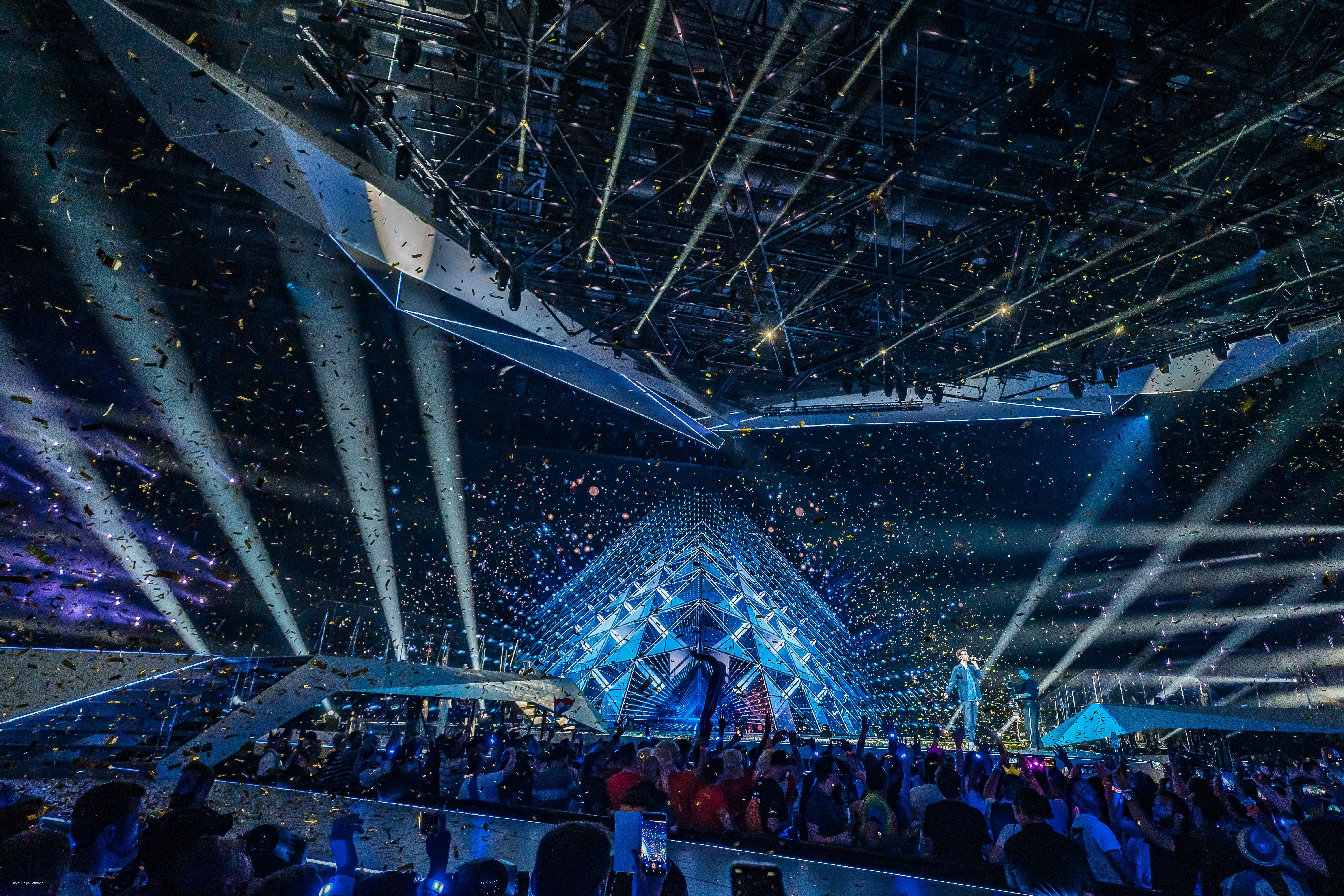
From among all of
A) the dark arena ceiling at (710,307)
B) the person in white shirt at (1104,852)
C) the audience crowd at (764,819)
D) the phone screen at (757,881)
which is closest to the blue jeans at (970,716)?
the audience crowd at (764,819)

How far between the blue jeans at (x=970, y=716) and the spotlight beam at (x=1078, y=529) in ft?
20.2

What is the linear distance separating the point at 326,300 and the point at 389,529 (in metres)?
5.50

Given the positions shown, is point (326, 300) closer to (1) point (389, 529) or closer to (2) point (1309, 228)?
(1) point (389, 529)

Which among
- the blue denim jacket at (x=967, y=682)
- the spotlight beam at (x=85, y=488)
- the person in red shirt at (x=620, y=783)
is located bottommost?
the person in red shirt at (x=620, y=783)

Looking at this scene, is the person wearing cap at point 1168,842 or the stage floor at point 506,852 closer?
the stage floor at point 506,852

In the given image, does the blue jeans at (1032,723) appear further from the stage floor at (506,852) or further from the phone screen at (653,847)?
the phone screen at (653,847)

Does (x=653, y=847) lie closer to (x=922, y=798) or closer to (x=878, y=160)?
(x=922, y=798)

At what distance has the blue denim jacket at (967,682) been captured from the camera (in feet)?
41.3

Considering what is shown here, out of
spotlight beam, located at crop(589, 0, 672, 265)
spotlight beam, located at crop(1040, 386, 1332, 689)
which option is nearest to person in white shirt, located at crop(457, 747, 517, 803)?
spotlight beam, located at crop(589, 0, 672, 265)

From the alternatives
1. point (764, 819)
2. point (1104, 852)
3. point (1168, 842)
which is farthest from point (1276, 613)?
point (764, 819)

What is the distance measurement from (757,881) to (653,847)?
359 mm

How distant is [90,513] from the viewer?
1323 cm

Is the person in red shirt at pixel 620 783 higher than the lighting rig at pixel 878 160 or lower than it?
lower

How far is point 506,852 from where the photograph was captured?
150 inches
